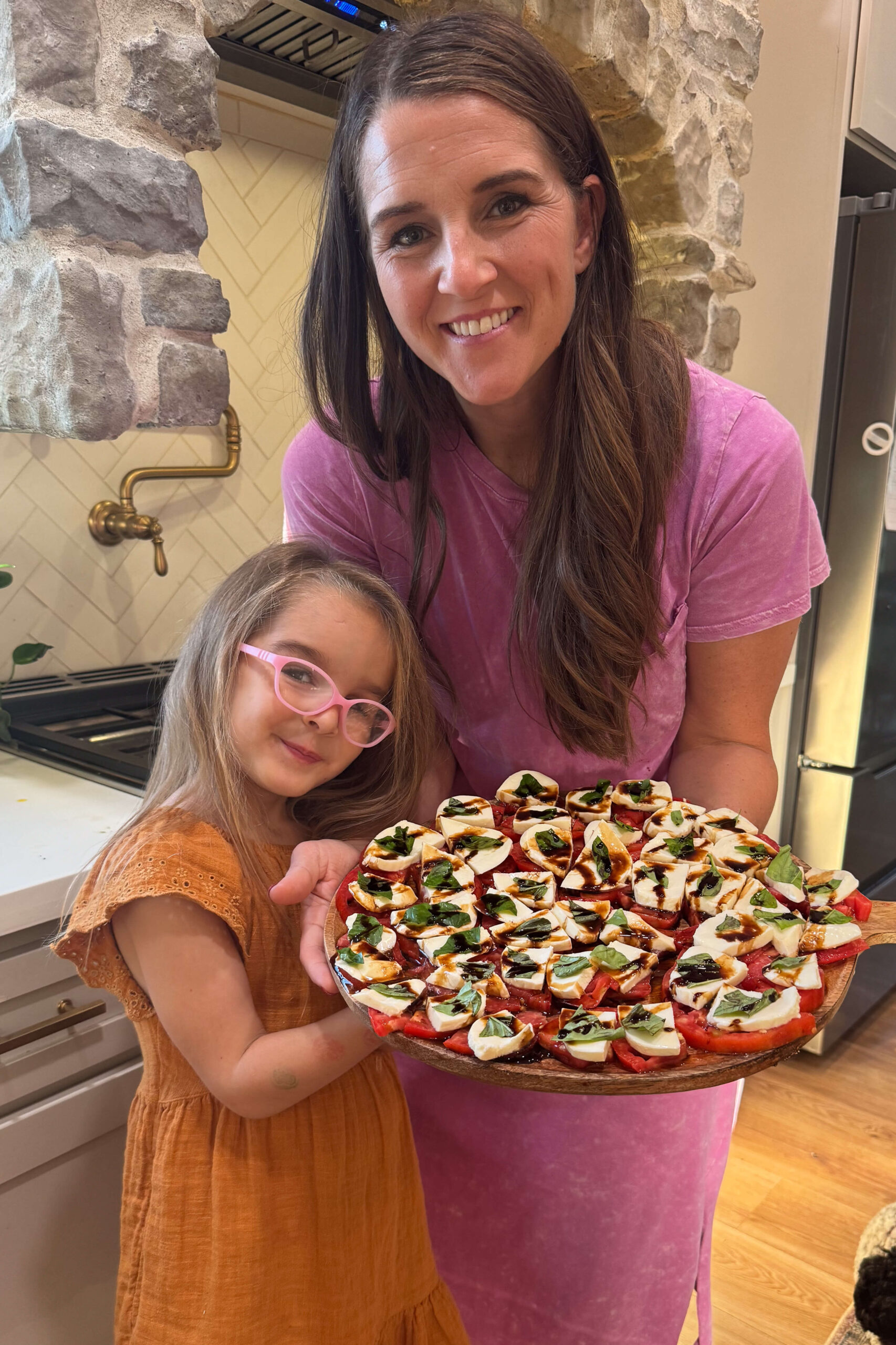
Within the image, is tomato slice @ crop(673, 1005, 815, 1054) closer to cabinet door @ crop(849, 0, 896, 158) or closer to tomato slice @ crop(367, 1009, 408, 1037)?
tomato slice @ crop(367, 1009, 408, 1037)

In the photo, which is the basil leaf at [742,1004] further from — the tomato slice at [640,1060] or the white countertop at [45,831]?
the white countertop at [45,831]

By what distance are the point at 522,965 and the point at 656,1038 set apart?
142 millimetres

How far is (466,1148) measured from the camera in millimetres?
1190

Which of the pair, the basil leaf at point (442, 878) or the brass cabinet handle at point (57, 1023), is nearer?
the basil leaf at point (442, 878)

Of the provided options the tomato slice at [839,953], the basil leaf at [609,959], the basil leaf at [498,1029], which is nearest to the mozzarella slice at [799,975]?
the tomato slice at [839,953]

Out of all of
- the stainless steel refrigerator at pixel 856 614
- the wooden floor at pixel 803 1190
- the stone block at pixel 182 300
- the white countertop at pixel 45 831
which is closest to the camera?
the white countertop at pixel 45 831

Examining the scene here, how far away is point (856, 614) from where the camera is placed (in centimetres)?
247

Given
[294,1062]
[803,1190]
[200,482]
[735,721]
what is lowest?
[803,1190]

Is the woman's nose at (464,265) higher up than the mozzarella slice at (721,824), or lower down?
higher up

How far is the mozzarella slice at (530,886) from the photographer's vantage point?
960 mm

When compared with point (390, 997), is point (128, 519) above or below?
above

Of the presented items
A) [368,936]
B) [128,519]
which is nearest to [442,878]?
[368,936]

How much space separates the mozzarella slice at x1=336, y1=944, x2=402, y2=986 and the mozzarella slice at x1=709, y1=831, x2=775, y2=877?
0.34m

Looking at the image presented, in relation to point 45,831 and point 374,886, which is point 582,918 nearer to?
point 374,886
